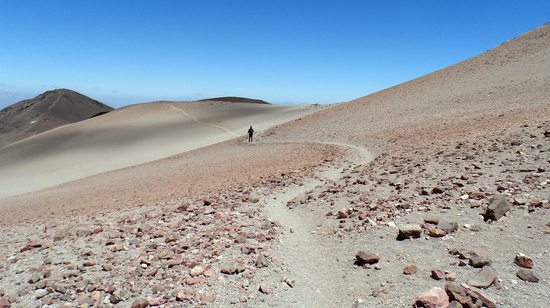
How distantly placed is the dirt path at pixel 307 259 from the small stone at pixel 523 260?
2.13 meters

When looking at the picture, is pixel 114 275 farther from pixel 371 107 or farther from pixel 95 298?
pixel 371 107

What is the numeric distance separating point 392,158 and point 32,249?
993cm

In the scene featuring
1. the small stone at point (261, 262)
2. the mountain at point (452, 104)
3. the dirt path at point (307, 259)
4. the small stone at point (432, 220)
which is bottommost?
the dirt path at point (307, 259)

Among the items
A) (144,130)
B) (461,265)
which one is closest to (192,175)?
(461,265)

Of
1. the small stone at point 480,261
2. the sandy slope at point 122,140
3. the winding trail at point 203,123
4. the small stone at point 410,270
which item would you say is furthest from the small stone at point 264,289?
the winding trail at point 203,123

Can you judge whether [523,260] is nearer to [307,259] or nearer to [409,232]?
[409,232]

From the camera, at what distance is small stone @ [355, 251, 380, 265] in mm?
5555

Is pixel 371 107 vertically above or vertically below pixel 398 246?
above

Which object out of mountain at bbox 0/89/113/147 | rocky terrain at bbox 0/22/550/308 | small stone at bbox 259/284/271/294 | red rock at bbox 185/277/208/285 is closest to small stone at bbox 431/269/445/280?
rocky terrain at bbox 0/22/550/308

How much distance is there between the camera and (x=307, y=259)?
6105mm

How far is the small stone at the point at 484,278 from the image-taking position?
4.39 meters

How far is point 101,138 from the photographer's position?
137 feet

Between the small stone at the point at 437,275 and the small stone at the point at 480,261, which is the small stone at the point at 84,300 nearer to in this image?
the small stone at the point at 437,275

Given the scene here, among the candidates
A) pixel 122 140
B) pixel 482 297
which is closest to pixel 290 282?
pixel 482 297
